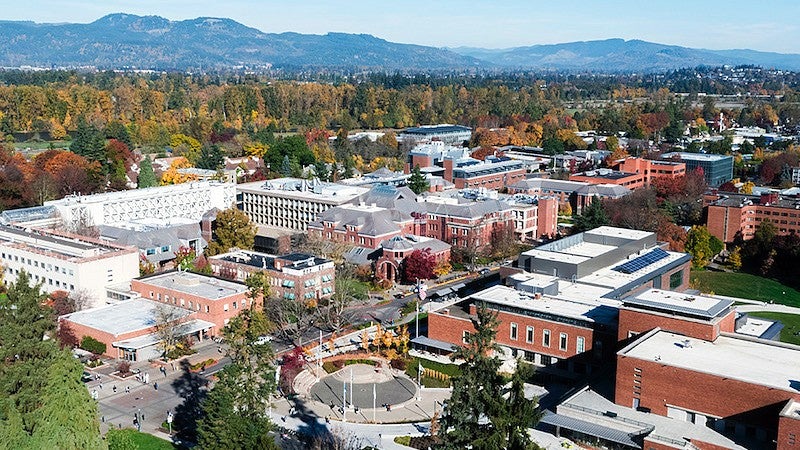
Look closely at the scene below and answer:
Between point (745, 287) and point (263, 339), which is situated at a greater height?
point (263, 339)

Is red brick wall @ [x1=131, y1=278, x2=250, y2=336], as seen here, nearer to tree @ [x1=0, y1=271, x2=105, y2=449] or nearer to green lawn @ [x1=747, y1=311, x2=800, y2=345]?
tree @ [x1=0, y1=271, x2=105, y2=449]

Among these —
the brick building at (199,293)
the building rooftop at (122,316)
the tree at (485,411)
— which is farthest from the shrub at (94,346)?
the tree at (485,411)

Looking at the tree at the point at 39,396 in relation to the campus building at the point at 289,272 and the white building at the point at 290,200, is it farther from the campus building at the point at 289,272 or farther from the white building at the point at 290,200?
the white building at the point at 290,200

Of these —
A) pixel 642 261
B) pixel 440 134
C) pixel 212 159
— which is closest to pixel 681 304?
pixel 642 261

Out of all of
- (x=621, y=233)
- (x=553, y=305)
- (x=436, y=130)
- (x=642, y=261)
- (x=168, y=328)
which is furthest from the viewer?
(x=436, y=130)

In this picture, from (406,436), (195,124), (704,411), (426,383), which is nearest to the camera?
(704,411)

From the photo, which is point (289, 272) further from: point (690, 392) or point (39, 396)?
point (690, 392)

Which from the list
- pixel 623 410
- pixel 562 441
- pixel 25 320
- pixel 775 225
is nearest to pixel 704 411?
pixel 623 410

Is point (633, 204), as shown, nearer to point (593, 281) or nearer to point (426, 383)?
point (593, 281)
